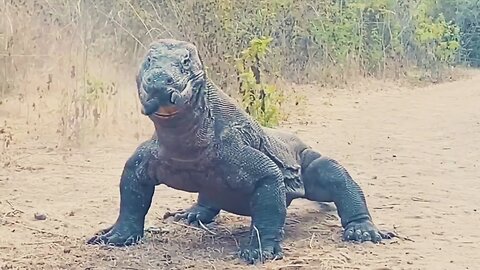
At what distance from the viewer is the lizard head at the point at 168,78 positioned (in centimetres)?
411

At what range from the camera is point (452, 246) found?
5.19 m

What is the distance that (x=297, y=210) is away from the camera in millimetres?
6062

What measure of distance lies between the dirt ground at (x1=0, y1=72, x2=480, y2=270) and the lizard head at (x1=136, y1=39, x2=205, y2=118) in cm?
91

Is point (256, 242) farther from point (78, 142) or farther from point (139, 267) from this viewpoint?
point (78, 142)

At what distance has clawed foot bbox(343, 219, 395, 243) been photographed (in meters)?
5.21

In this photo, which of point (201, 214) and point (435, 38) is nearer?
point (201, 214)

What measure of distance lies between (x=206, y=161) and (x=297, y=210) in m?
1.57

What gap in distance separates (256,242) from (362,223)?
2.83 ft

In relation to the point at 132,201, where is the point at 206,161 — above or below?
above

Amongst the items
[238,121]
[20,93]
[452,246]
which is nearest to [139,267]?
[238,121]

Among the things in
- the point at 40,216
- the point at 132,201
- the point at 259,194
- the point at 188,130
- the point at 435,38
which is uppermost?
the point at 188,130

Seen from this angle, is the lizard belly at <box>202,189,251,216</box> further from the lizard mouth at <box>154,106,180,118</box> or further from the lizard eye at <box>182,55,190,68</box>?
the lizard eye at <box>182,55,190,68</box>

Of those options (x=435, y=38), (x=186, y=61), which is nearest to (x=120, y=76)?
(x=186, y=61)

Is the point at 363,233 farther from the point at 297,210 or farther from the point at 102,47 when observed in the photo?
the point at 102,47
